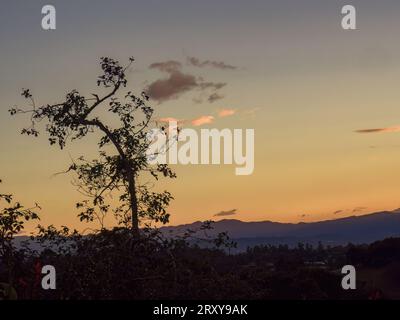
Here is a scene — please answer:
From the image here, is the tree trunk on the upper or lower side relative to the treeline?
upper

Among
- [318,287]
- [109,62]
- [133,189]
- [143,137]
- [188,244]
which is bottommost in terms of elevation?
[318,287]

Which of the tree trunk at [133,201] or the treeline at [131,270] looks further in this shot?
the tree trunk at [133,201]

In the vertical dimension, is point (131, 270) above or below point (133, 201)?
below

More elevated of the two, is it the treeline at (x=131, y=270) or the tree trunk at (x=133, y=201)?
the tree trunk at (x=133, y=201)

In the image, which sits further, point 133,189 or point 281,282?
point 281,282

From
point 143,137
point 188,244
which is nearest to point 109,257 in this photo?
point 188,244

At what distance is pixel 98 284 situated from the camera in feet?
57.5

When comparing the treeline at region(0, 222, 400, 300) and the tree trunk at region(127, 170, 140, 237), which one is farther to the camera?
the tree trunk at region(127, 170, 140, 237)

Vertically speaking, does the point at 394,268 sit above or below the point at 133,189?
below

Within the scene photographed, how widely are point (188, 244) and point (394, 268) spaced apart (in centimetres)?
2072

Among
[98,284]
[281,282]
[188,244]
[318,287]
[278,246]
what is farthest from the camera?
[278,246]

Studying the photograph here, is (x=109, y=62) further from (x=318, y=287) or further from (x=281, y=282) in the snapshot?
(x=318, y=287)

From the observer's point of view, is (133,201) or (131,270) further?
(133,201)
